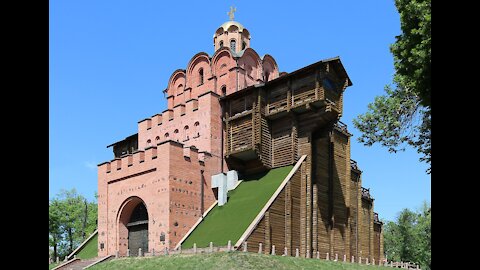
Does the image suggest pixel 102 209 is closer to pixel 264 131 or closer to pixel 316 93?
pixel 264 131

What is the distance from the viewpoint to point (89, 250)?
38344 mm

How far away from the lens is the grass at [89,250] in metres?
37.0

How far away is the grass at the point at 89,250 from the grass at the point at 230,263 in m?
9.44

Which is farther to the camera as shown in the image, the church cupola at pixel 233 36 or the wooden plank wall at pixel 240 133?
the church cupola at pixel 233 36

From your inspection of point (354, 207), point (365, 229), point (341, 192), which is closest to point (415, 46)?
point (341, 192)

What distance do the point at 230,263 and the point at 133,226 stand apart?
1402 cm

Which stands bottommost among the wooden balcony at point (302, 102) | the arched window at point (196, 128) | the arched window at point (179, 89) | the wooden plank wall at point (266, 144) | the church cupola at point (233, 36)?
the wooden plank wall at point (266, 144)

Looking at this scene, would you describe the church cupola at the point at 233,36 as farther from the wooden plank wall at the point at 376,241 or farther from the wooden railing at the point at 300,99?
the wooden plank wall at the point at 376,241

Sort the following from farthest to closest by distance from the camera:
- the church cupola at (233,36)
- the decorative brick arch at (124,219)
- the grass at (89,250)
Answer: the church cupola at (233,36)
the grass at (89,250)
the decorative brick arch at (124,219)

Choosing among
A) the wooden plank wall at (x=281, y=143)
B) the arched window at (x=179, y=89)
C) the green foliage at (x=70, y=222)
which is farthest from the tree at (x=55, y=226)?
the wooden plank wall at (x=281, y=143)

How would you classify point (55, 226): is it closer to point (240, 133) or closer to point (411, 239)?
point (240, 133)

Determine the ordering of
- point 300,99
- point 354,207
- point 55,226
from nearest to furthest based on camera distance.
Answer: point 300,99 < point 354,207 < point 55,226
